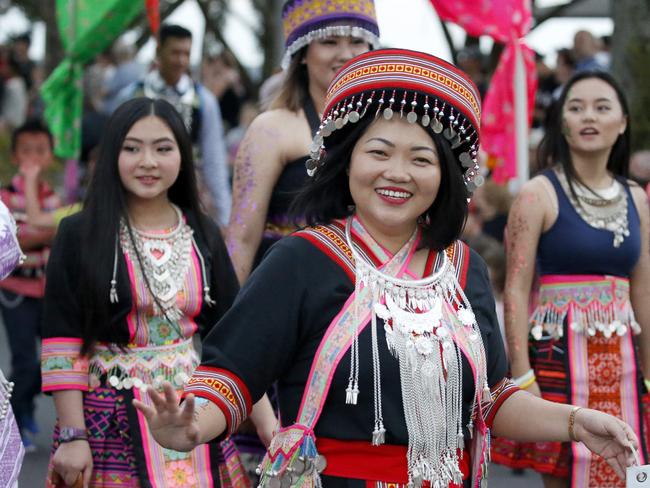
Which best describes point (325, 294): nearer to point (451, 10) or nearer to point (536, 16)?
point (451, 10)

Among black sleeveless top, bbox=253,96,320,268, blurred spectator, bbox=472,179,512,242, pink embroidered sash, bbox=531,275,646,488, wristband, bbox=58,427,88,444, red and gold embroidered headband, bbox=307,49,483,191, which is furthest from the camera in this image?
blurred spectator, bbox=472,179,512,242

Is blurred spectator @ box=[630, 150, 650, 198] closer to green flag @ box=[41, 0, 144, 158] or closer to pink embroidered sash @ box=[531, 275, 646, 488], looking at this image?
pink embroidered sash @ box=[531, 275, 646, 488]

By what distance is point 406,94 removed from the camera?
9.64ft

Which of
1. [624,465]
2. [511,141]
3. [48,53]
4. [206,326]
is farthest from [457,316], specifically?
[48,53]

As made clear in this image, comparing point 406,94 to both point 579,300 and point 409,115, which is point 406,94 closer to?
point 409,115

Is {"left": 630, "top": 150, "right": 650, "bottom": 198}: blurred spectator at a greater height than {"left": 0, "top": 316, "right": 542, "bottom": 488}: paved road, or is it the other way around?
{"left": 630, "top": 150, "right": 650, "bottom": 198}: blurred spectator

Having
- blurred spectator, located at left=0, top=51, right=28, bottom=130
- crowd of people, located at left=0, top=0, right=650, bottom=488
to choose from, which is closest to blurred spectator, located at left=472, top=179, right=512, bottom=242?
crowd of people, located at left=0, top=0, right=650, bottom=488

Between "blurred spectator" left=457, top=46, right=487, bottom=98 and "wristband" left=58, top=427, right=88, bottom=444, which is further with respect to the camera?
"blurred spectator" left=457, top=46, right=487, bottom=98

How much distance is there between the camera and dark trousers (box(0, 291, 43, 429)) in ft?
24.3

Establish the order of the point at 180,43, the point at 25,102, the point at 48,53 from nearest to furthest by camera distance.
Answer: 1. the point at 180,43
2. the point at 48,53
3. the point at 25,102

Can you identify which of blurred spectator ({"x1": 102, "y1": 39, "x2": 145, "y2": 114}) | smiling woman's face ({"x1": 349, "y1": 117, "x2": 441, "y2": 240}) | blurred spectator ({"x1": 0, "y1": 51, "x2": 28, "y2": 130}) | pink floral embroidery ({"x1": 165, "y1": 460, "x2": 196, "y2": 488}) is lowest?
pink floral embroidery ({"x1": 165, "y1": 460, "x2": 196, "y2": 488})

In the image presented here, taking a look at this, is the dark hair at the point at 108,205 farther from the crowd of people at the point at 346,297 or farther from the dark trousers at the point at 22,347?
the dark trousers at the point at 22,347

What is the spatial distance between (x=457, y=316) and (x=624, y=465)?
1.82ft

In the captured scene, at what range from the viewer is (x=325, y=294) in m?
2.92
